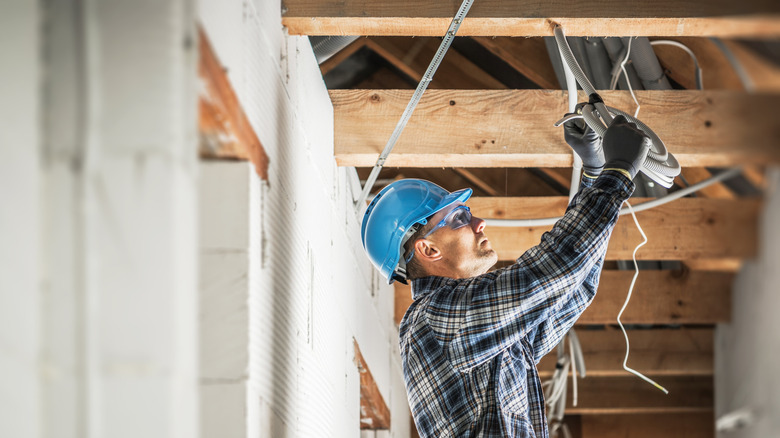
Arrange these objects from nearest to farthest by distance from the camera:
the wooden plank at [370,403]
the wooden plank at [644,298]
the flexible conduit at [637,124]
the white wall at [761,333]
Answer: the white wall at [761,333] < the flexible conduit at [637,124] < the wooden plank at [370,403] < the wooden plank at [644,298]

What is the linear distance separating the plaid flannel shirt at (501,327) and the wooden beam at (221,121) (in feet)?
1.97

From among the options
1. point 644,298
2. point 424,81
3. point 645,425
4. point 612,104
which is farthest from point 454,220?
point 645,425

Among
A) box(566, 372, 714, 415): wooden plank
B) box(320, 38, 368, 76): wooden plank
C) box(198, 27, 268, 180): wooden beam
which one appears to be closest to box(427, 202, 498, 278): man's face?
box(198, 27, 268, 180): wooden beam

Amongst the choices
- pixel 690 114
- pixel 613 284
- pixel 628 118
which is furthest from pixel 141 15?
pixel 613 284

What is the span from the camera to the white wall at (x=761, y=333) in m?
0.62

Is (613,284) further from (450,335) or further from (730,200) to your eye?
(730,200)

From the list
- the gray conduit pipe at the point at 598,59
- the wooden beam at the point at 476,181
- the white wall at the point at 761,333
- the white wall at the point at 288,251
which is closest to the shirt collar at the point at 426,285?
the white wall at the point at 288,251

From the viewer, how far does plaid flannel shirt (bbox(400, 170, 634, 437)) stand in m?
1.92

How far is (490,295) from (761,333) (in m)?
1.30

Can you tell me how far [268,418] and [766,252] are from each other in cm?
119

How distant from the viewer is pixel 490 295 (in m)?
1.95

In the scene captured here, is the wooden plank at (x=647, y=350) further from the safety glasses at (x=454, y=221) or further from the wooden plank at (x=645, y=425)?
the safety glasses at (x=454, y=221)

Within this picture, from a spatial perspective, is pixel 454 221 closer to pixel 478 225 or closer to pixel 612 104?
pixel 478 225

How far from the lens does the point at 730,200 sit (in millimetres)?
690
